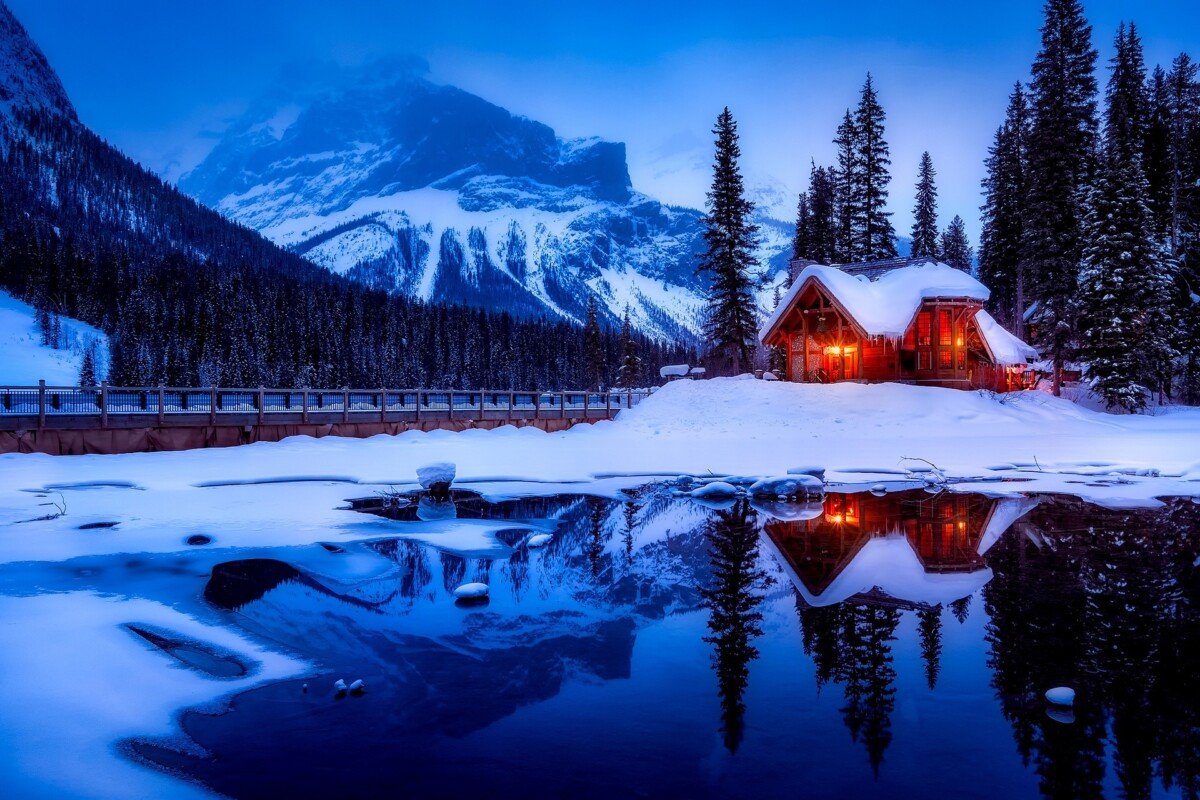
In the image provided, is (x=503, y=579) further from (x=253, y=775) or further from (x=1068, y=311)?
(x=1068, y=311)

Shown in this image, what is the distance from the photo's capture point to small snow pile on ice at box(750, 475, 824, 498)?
53.7ft

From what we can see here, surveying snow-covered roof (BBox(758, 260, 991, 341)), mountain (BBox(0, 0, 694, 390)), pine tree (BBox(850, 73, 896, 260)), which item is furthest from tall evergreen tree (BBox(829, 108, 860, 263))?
mountain (BBox(0, 0, 694, 390))

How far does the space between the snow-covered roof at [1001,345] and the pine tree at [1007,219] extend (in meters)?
8.05

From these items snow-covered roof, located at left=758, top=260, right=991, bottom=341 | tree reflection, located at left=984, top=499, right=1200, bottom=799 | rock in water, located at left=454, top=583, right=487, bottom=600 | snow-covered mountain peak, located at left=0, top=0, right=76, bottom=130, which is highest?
snow-covered mountain peak, located at left=0, top=0, right=76, bottom=130

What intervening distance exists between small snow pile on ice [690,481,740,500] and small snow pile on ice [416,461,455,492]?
5.80 meters

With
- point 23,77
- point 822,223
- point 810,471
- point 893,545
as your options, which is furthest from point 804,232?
point 23,77

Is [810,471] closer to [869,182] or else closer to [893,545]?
[893,545]

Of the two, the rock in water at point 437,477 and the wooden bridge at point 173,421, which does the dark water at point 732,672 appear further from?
the wooden bridge at point 173,421

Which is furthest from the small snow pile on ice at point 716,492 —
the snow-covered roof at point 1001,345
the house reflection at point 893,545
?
the snow-covered roof at point 1001,345

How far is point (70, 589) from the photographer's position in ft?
29.2

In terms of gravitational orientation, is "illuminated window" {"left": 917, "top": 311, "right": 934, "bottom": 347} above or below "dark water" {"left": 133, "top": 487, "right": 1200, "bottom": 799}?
above

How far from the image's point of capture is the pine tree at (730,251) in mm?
40812

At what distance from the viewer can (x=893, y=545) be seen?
11.2 meters

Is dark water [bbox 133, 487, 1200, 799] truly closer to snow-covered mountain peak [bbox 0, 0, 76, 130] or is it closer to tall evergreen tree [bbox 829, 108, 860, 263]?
tall evergreen tree [bbox 829, 108, 860, 263]
